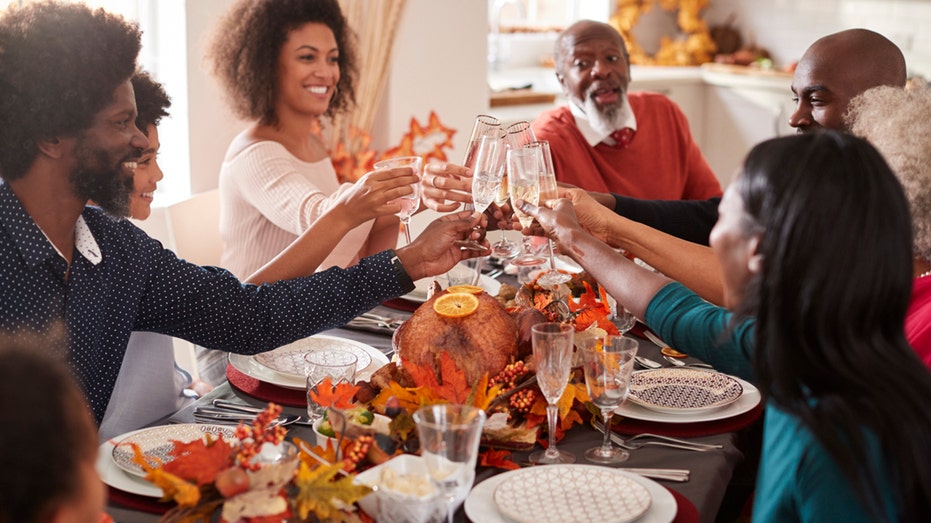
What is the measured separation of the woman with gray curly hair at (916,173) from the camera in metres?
1.69

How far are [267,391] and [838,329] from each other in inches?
43.1

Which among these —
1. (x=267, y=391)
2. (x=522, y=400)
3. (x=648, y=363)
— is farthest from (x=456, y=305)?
(x=648, y=363)

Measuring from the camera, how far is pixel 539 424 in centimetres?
166

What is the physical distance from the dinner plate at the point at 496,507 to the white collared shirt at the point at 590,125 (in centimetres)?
226

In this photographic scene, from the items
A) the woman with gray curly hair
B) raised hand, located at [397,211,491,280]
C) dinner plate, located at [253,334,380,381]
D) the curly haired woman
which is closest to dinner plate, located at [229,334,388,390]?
dinner plate, located at [253,334,380,381]

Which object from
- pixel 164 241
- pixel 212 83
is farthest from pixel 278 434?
pixel 212 83

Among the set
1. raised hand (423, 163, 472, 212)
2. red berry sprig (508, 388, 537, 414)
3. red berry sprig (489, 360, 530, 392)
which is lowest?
red berry sprig (508, 388, 537, 414)

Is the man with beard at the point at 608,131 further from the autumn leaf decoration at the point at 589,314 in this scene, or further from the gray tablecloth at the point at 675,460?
the gray tablecloth at the point at 675,460

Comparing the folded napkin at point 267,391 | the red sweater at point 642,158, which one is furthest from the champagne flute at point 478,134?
the red sweater at point 642,158

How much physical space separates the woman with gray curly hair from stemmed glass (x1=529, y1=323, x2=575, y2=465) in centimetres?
60

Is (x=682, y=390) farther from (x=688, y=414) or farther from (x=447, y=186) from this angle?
(x=447, y=186)

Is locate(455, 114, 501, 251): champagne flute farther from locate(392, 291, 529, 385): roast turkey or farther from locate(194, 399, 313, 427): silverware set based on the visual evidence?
locate(194, 399, 313, 427): silverware set

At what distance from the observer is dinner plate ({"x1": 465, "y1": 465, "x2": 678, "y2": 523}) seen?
1.37m

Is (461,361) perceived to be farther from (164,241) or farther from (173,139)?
(173,139)
